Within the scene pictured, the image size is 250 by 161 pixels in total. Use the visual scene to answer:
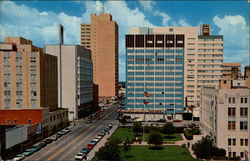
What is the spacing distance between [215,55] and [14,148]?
3896 inches

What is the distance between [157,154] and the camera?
57844 mm

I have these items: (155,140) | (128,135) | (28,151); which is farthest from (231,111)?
(28,151)

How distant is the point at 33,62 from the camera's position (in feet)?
247

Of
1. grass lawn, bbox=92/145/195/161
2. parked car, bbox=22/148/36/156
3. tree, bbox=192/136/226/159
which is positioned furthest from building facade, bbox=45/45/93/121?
tree, bbox=192/136/226/159

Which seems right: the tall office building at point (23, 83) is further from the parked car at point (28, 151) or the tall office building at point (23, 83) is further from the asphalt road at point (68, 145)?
the parked car at point (28, 151)

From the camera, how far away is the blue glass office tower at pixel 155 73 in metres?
109

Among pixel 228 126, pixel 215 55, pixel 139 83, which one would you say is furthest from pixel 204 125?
pixel 215 55

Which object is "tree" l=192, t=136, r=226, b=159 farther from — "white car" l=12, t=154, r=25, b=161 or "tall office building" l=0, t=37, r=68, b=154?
"tall office building" l=0, t=37, r=68, b=154

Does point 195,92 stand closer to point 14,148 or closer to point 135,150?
point 135,150

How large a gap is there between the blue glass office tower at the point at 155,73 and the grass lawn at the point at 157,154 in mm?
46602

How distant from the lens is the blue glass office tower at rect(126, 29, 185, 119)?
109125 mm

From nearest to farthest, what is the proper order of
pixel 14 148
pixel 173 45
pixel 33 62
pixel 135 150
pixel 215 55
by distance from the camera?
pixel 14 148 → pixel 135 150 → pixel 33 62 → pixel 173 45 → pixel 215 55

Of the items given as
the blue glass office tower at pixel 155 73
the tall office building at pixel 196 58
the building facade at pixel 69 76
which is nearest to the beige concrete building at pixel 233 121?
the blue glass office tower at pixel 155 73

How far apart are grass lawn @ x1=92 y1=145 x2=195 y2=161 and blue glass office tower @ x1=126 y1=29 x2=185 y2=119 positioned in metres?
46.6
